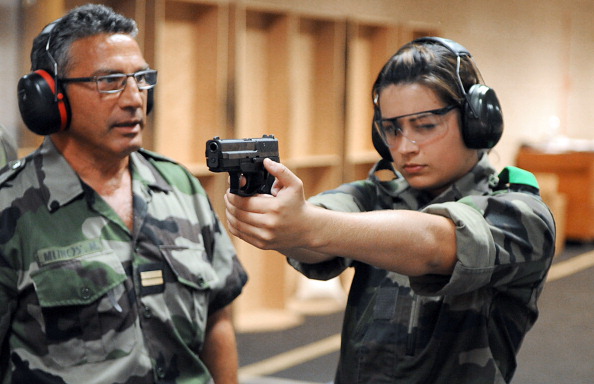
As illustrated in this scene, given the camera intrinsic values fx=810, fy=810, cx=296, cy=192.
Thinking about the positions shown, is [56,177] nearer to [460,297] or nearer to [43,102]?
[43,102]

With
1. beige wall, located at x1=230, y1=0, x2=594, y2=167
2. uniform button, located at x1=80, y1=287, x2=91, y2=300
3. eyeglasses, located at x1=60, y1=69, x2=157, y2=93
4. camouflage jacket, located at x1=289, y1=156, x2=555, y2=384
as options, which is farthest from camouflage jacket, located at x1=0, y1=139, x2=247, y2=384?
beige wall, located at x1=230, y1=0, x2=594, y2=167

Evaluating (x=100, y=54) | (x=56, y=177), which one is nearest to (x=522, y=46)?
(x=100, y=54)

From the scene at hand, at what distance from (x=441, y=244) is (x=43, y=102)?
108 centimetres

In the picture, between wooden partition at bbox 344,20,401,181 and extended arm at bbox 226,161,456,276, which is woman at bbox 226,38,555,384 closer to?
extended arm at bbox 226,161,456,276

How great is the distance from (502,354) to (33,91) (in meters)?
1.26

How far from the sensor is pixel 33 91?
1.99 meters

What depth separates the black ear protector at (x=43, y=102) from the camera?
6.49 feet

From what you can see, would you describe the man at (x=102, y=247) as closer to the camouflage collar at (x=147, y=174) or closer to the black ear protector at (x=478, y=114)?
the camouflage collar at (x=147, y=174)

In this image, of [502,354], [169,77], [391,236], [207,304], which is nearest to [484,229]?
[391,236]

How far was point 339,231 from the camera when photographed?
4.33ft

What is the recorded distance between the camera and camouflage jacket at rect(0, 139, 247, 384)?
6.20 feet

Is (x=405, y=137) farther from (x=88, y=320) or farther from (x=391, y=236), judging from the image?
(x=88, y=320)

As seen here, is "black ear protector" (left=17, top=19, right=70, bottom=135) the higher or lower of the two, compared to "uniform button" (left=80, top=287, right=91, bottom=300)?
higher

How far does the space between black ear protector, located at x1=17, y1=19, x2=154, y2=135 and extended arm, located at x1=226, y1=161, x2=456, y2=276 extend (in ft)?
2.66
